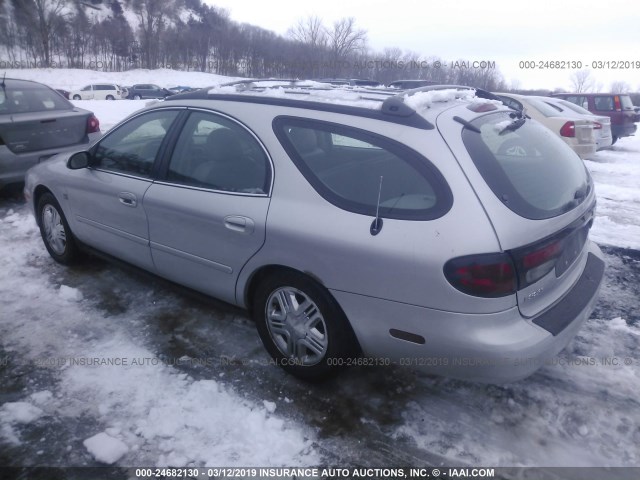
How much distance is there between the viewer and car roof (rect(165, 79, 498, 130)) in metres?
2.45

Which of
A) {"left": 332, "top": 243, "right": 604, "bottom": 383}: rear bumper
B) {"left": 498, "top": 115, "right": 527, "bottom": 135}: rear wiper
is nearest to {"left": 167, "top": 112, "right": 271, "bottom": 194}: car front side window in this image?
{"left": 332, "top": 243, "right": 604, "bottom": 383}: rear bumper

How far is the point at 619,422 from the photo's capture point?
2.55 metres

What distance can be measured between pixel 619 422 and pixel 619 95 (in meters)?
15.4

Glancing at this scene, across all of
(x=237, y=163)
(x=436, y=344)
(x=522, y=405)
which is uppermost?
(x=237, y=163)

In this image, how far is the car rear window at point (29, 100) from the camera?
639 centimetres

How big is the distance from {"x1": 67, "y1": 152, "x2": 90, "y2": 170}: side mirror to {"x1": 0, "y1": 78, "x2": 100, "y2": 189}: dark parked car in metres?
2.85

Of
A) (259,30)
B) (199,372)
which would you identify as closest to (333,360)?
(199,372)

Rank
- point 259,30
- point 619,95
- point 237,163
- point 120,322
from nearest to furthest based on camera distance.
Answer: point 237,163
point 120,322
point 619,95
point 259,30

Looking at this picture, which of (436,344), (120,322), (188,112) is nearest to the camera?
(436,344)

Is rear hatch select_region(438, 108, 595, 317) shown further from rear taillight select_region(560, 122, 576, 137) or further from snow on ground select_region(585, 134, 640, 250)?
rear taillight select_region(560, 122, 576, 137)

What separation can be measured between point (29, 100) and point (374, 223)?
6332 millimetres

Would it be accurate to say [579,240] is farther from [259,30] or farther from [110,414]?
[259,30]

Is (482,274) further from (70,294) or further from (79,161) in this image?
(70,294)

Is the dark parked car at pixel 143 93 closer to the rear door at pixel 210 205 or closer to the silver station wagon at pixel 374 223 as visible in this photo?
the rear door at pixel 210 205
